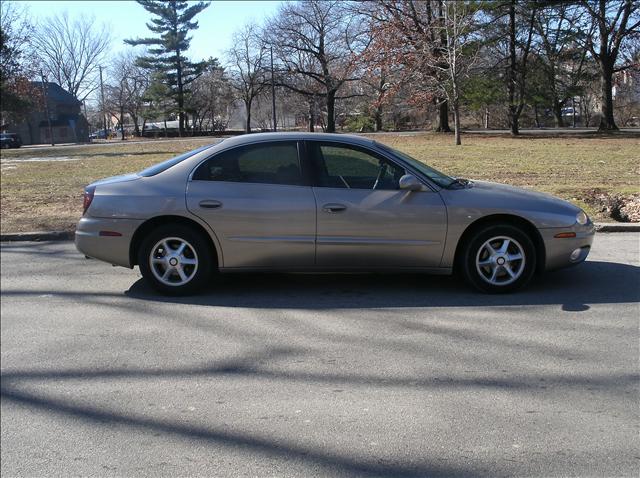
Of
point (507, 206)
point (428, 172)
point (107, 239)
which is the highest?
point (428, 172)

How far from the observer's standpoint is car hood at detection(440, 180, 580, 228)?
228 inches

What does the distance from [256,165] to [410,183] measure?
58.7 inches

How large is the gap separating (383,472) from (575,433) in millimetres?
1133

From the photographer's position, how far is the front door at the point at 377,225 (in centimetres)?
578

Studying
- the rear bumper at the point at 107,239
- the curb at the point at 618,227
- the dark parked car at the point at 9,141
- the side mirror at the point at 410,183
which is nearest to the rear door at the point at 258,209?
the rear bumper at the point at 107,239

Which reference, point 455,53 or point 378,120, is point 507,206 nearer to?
point 455,53

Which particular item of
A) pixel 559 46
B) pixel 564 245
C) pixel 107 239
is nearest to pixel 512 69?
pixel 559 46

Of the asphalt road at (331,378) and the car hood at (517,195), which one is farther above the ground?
the car hood at (517,195)

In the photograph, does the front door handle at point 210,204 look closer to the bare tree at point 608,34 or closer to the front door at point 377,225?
the front door at point 377,225

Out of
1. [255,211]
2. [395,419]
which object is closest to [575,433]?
[395,419]

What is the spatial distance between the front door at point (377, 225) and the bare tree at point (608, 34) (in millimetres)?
36060

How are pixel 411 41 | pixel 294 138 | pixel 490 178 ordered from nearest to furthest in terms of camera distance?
1. pixel 294 138
2. pixel 490 178
3. pixel 411 41

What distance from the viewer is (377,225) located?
5.78 m

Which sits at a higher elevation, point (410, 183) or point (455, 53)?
point (455, 53)
